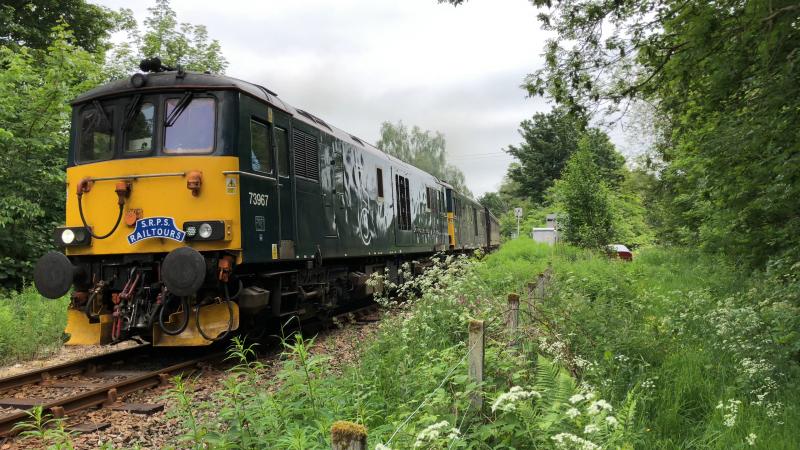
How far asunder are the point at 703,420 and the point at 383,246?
323 inches

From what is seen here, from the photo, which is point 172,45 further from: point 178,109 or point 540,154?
point 540,154

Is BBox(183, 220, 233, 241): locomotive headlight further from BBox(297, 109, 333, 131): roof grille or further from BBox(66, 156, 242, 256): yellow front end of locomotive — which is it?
BBox(297, 109, 333, 131): roof grille

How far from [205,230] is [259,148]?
1370 millimetres

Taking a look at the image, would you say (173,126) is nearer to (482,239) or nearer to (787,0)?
(787,0)

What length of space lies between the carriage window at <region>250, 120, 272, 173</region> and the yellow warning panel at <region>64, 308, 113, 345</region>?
256 cm

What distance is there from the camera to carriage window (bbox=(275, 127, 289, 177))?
301 inches

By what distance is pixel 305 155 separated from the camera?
27.7 feet

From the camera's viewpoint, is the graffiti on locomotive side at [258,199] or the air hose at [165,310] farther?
the graffiti on locomotive side at [258,199]

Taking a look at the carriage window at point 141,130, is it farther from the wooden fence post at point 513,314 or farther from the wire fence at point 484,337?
the wooden fence post at point 513,314

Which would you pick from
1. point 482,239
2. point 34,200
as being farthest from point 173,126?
point 482,239

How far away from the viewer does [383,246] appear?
11953 millimetres

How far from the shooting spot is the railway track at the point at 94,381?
5188 mm

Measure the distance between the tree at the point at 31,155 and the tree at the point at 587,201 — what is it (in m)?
15.3

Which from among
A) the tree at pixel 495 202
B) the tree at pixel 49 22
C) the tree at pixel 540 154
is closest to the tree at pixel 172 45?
the tree at pixel 49 22
